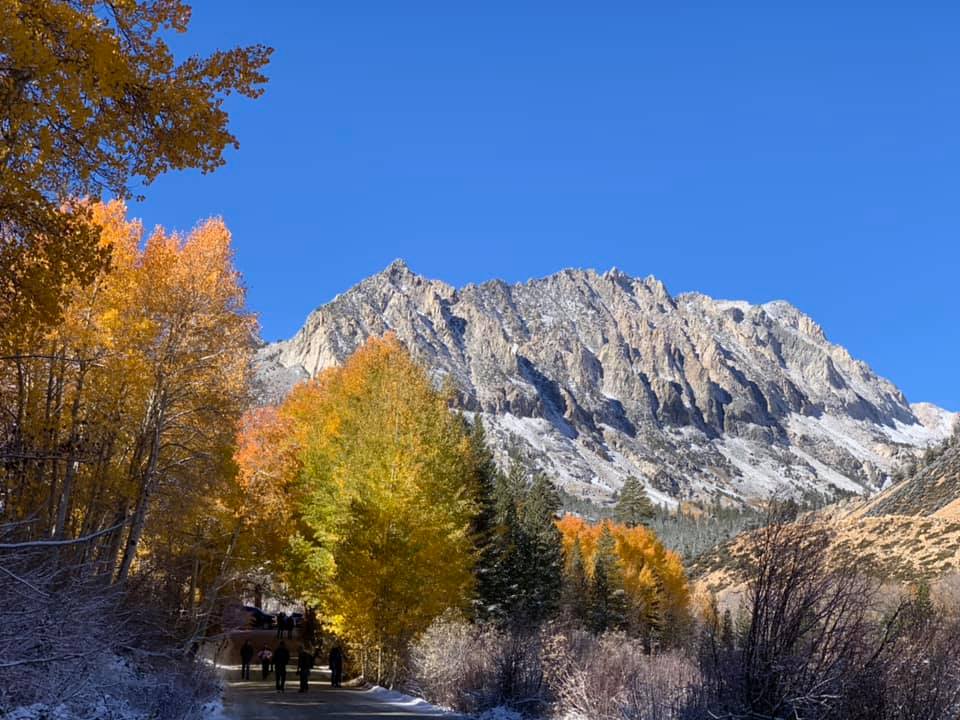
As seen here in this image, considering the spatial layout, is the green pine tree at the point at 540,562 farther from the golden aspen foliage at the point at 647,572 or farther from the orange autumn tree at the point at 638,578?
the golden aspen foliage at the point at 647,572

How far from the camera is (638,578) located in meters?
66.9

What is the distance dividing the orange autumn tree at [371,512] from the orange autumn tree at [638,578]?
94.5ft

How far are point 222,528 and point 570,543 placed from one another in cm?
5333

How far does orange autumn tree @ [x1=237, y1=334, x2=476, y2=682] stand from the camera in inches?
837

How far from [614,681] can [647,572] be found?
5769 centimetres

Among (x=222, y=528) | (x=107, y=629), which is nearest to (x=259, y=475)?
(x=222, y=528)

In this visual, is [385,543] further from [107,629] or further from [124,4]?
[124,4]

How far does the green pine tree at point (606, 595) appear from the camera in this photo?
4847 centimetres

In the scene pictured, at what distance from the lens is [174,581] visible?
21.8 m

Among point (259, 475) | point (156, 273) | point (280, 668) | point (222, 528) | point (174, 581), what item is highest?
point (156, 273)

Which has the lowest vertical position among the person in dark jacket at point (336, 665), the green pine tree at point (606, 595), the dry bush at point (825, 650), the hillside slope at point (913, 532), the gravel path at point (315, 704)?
the gravel path at point (315, 704)

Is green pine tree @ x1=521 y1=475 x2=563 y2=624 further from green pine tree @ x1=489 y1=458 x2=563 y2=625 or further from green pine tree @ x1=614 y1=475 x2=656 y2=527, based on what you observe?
green pine tree @ x1=614 y1=475 x2=656 y2=527

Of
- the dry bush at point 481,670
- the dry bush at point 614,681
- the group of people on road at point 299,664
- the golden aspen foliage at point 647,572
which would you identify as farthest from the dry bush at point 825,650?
the golden aspen foliage at point 647,572

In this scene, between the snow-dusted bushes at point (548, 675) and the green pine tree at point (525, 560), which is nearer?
the snow-dusted bushes at point (548, 675)
